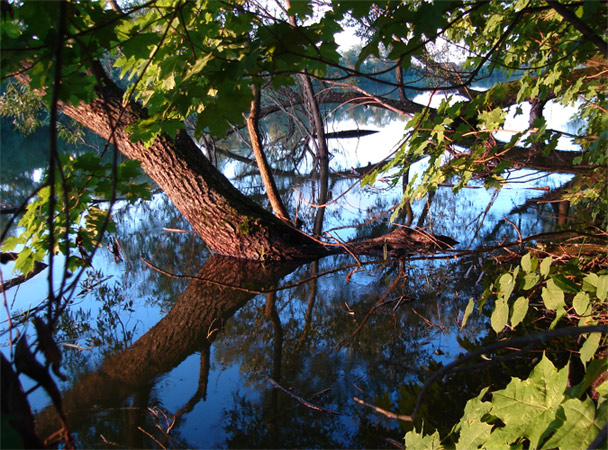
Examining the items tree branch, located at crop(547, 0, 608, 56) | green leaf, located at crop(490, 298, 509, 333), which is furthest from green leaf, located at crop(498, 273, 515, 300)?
tree branch, located at crop(547, 0, 608, 56)

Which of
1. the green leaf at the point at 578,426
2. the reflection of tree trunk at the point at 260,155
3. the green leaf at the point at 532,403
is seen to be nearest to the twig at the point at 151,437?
the green leaf at the point at 532,403

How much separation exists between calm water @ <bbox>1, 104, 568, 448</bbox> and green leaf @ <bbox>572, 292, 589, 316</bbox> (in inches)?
20.8

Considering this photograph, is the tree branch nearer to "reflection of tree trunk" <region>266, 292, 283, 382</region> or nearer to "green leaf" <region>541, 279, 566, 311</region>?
"green leaf" <region>541, 279, 566, 311</region>

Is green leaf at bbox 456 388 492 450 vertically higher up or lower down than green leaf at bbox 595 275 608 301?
lower down

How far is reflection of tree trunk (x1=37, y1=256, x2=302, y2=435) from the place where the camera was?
221 centimetres

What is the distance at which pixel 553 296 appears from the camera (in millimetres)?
1344

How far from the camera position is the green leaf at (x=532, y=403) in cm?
108

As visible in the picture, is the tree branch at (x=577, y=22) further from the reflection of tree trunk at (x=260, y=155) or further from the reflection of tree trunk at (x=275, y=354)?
the reflection of tree trunk at (x=260, y=155)

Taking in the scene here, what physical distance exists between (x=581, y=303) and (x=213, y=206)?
3.40 m

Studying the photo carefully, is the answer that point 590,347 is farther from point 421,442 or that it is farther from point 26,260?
point 26,260

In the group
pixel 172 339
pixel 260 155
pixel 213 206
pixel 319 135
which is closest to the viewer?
pixel 172 339

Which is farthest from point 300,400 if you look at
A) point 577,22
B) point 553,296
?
point 577,22

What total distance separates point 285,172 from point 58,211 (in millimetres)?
7553

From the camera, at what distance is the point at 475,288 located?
344cm
